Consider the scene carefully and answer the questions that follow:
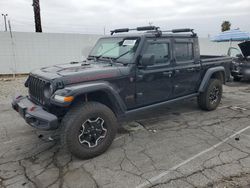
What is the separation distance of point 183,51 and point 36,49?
952cm

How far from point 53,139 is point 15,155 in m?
0.72

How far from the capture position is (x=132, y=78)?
14.1 feet

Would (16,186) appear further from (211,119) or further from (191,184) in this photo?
(211,119)

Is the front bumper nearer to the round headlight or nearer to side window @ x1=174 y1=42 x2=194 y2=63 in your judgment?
the round headlight

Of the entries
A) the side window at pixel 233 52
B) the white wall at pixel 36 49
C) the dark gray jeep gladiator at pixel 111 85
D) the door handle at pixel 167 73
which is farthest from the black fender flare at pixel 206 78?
the white wall at pixel 36 49

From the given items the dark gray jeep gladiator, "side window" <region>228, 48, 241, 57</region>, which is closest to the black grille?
the dark gray jeep gladiator

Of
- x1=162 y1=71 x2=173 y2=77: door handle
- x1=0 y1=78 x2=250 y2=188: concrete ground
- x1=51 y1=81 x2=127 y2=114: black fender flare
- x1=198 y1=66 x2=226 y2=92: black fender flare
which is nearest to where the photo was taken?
x1=0 y1=78 x2=250 y2=188: concrete ground

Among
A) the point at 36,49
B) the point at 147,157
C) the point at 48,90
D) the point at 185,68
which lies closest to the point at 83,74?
the point at 48,90

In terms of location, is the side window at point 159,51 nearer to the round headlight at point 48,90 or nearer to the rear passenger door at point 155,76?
the rear passenger door at point 155,76

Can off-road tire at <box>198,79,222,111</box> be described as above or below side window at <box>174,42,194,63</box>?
below

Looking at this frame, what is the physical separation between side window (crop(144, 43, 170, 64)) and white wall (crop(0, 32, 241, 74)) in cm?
713

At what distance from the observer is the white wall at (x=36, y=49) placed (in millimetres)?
12117

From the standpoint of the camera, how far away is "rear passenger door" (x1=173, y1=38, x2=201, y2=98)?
5176mm

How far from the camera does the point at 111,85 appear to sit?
4020 mm
